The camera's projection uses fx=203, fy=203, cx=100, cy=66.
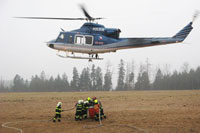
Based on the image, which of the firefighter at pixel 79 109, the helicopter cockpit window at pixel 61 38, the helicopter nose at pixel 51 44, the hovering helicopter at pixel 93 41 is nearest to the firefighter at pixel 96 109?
the firefighter at pixel 79 109

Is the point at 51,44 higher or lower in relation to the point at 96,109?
higher

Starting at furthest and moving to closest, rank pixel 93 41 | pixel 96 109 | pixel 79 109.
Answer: pixel 93 41 → pixel 79 109 → pixel 96 109

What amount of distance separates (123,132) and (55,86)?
94057 millimetres

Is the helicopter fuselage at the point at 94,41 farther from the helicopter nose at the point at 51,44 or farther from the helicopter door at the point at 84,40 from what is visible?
the helicopter nose at the point at 51,44

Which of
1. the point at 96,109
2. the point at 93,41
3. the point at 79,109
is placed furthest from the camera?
the point at 93,41

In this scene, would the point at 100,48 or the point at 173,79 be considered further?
the point at 173,79

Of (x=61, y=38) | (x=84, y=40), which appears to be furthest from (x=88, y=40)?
(x=61, y=38)

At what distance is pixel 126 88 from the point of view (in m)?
92.8

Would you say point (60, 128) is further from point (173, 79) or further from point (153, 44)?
point (173, 79)

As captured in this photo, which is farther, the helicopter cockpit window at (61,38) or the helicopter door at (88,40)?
the helicopter cockpit window at (61,38)

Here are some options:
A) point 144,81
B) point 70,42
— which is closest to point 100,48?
point 70,42

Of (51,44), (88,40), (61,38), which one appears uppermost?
(61,38)

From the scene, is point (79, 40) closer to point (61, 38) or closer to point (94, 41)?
point (94, 41)

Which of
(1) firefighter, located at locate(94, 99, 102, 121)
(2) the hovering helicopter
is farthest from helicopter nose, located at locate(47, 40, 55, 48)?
(1) firefighter, located at locate(94, 99, 102, 121)
